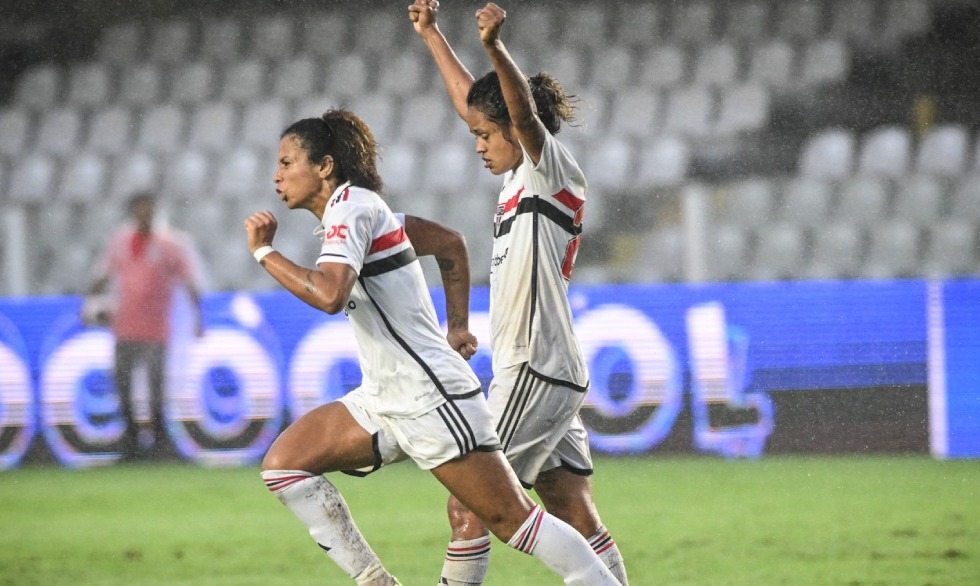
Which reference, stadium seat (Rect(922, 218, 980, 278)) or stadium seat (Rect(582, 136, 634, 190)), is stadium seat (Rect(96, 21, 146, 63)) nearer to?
stadium seat (Rect(582, 136, 634, 190))

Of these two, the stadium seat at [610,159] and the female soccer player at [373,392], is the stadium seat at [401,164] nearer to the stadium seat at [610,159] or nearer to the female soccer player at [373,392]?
the stadium seat at [610,159]

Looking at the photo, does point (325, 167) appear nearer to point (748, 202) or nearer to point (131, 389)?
point (131, 389)

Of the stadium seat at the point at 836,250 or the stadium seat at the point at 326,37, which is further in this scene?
the stadium seat at the point at 326,37

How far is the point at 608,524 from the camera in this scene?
208 inches

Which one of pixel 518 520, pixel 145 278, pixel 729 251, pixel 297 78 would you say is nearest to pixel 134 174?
pixel 145 278

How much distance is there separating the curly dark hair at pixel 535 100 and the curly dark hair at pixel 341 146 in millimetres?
333

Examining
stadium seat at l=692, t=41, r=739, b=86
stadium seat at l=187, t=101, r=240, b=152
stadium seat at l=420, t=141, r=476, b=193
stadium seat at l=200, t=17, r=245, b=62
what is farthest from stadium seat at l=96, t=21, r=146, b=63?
stadium seat at l=692, t=41, r=739, b=86

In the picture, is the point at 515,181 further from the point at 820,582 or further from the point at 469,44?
the point at 469,44


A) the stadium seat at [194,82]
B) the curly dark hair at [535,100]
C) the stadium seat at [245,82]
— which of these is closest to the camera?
the curly dark hair at [535,100]

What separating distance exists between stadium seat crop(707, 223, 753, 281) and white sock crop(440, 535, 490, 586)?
141 inches

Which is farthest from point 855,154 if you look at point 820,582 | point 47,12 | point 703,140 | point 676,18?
point 47,12

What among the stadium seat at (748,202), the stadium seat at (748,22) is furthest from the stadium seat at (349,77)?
the stadium seat at (748,202)

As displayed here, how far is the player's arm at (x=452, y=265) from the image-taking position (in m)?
3.48

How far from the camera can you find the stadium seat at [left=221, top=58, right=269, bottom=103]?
25.8 ft
